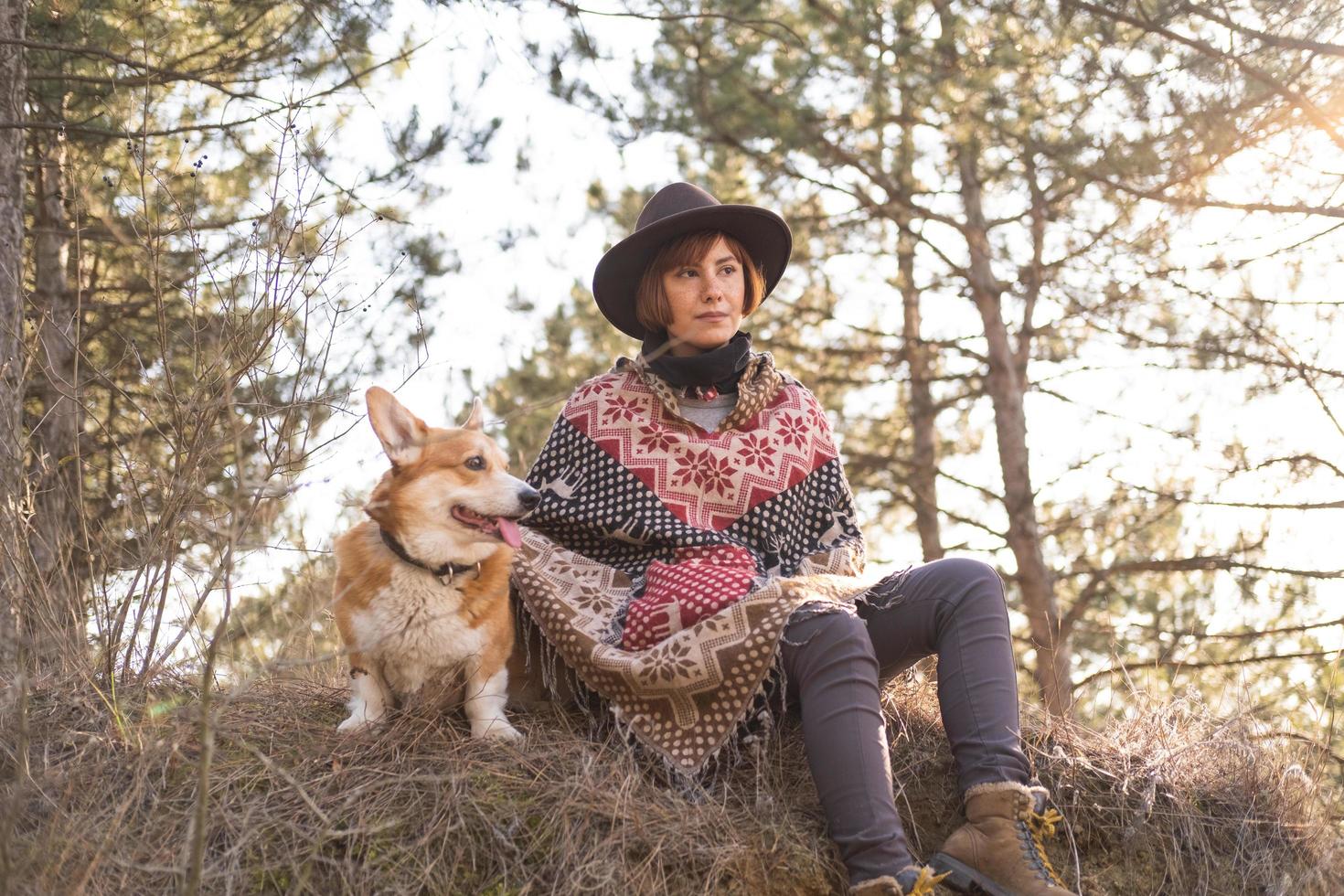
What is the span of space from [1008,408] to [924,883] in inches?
268

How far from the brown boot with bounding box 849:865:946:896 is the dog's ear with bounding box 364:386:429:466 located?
1.71 meters

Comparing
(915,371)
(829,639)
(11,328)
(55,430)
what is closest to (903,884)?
(829,639)

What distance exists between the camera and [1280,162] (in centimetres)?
630

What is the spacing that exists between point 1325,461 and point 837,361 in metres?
4.01

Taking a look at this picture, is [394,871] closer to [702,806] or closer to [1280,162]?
[702,806]

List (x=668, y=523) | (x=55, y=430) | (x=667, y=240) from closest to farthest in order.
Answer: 1. (x=668, y=523)
2. (x=667, y=240)
3. (x=55, y=430)

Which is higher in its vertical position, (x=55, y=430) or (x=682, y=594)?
(x=55, y=430)

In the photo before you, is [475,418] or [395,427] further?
[475,418]

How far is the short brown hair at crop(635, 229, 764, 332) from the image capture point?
3.96m

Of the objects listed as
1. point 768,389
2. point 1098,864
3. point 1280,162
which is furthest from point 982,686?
point 1280,162

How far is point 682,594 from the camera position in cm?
334

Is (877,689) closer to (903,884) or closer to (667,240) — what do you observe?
(903,884)

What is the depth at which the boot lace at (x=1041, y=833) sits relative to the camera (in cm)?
299

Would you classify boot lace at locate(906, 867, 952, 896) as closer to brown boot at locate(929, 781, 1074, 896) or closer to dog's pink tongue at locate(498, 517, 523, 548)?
brown boot at locate(929, 781, 1074, 896)
